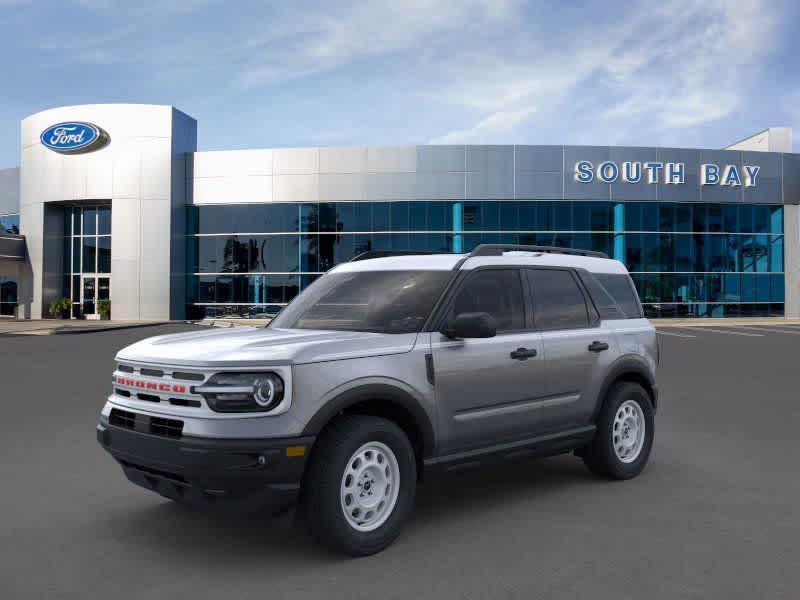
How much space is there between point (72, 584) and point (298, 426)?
1.45m

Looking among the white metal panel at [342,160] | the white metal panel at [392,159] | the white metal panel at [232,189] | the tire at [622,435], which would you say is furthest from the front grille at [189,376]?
the white metal panel at [232,189]

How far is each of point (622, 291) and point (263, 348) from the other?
3779 millimetres

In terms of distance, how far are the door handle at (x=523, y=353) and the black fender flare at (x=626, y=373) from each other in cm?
94

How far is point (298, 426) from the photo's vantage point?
4.20 m

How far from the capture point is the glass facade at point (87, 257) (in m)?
40.9

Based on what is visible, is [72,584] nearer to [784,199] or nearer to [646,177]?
[646,177]

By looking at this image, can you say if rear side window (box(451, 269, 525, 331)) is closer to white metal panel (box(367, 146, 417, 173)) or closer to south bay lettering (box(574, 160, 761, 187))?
white metal panel (box(367, 146, 417, 173))

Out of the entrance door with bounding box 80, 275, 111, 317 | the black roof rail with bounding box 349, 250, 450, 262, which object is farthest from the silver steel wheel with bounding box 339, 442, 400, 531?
the entrance door with bounding box 80, 275, 111, 317

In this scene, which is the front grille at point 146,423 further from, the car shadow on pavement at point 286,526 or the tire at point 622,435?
the tire at point 622,435

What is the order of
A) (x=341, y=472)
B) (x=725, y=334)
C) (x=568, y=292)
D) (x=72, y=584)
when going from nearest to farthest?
1. (x=72, y=584)
2. (x=341, y=472)
3. (x=568, y=292)
4. (x=725, y=334)

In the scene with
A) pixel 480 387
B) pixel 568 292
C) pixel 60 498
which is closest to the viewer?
pixel 480 387

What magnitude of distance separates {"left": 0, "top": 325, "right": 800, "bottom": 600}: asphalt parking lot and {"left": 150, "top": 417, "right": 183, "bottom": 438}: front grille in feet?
2.45

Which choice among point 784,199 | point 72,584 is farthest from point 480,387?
point 784,199

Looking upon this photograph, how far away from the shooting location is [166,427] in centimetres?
439
